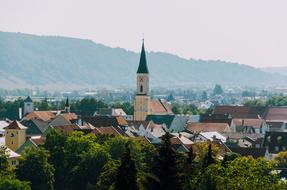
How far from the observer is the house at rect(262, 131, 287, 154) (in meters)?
78.7

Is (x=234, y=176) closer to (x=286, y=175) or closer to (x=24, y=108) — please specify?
(x=286, y=175)

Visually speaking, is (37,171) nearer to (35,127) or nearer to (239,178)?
(239,178)

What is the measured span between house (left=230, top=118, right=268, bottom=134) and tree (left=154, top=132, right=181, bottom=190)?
8586 centimetres

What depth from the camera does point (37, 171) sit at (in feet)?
169

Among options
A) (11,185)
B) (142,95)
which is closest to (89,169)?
(11,185)

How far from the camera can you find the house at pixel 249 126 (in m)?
116

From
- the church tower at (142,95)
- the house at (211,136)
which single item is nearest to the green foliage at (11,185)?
the house at (211,136)

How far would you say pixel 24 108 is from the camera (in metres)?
142

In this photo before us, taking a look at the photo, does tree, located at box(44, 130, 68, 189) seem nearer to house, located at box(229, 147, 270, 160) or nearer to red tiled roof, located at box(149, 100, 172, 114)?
house, located at box(229, 147, 270, 160)

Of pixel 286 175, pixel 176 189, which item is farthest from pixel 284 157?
pixel 176 189

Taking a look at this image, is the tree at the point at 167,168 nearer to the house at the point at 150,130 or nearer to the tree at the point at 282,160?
the tree at the point at 282,160

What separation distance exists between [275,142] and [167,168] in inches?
2102

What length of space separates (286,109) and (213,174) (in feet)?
364

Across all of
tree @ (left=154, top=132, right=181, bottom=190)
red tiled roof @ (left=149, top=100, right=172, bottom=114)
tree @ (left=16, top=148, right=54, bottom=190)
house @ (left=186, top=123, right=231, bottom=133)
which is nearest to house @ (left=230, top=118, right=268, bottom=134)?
house @ (left=186, top=123, right=231, bottom=133)
